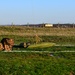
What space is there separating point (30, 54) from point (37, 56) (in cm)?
96

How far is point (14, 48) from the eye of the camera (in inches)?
1404

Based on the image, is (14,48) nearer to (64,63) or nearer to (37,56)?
(37,56)

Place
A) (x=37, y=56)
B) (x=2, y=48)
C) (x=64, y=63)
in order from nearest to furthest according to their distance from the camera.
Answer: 1. (x=64, y=63)
2. (x=37, y=56)
3. (x=2, y=48)

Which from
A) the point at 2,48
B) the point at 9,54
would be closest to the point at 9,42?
the point at 2,48

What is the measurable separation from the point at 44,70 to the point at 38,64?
1.07m

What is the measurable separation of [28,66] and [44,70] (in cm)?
105

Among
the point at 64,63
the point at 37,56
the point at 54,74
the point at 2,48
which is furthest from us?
the point at 2,48

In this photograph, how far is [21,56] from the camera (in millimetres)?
29562

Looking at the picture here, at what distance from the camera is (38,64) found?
80.4ft

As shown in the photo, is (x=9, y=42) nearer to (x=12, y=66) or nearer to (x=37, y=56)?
(x=37, y=56)

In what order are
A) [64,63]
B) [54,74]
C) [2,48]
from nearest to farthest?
[54,74], [64,63], [2,48]

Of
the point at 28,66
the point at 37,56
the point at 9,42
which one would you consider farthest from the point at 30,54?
the point at 28,66

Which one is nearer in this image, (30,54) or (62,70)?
(62,70)

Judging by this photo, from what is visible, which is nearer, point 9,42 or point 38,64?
point 38,64
